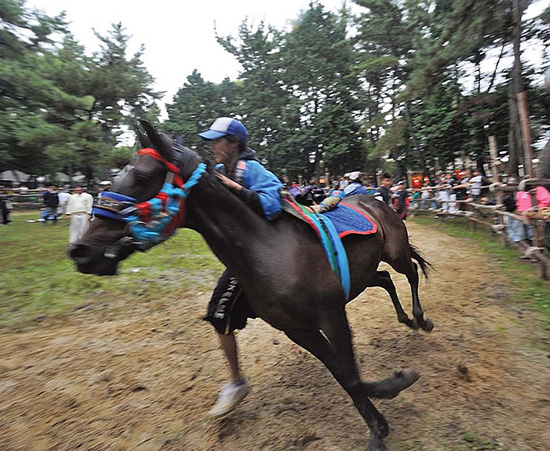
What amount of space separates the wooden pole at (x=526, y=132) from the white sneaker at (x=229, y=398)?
607cm

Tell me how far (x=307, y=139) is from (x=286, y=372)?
27.2 meters

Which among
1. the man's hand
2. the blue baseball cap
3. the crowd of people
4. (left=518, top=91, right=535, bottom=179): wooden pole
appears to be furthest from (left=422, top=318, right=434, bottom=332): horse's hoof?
the crowd of people

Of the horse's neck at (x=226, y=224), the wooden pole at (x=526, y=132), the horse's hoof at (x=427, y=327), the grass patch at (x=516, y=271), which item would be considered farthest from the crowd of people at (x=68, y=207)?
the wooden pole at (x=526, y=132)

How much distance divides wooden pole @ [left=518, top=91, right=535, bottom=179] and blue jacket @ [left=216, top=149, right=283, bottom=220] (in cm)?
554

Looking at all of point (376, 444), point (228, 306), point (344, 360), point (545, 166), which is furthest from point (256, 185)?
point (545, 166)

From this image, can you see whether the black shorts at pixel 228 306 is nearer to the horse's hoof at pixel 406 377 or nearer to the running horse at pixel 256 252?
the running horse at pixel 256 252

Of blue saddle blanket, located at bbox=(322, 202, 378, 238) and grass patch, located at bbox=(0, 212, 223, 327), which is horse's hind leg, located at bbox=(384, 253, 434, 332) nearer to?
blue saddle blanket, located at bbox=(322, 202, 378, 238)

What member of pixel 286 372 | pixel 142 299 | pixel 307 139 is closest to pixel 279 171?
pixel 307 139

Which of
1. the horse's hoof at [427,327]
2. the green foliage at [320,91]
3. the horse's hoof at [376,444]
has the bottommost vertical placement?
the horse's hoof at [427,327]

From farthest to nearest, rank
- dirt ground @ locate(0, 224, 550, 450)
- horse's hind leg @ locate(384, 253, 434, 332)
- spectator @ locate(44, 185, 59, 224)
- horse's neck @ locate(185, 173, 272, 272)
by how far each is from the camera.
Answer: spectator @ locate(44, 185, 59, 224) → horse's hind leg @ locate(384, 253, 434, 332) → dirt ground @ locate(0, 224, 550, 450) → horse's neck @ locate(185, 173, 272, 272)

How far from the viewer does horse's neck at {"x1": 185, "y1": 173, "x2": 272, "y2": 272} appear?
216 centimetres

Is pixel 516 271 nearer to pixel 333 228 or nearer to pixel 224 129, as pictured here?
pixel 333 228

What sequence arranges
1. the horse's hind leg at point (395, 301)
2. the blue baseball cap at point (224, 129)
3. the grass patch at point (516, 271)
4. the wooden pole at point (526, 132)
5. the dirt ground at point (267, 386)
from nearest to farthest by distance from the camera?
the blue baseball cap at point (224, 129) → the dirt ground at point (267, 386) → the horse's hind leg at point (395, 301) → the grass patch at point (516, 271) → the wooden pole at point (526, 132)

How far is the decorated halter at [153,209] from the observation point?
6.16ft
